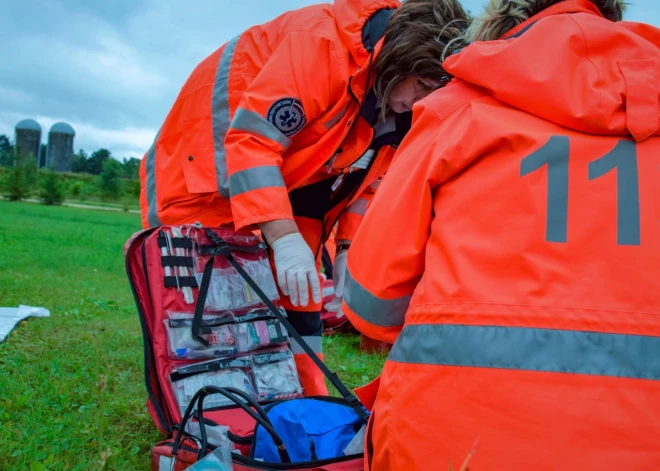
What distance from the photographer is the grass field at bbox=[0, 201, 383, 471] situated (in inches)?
76.3

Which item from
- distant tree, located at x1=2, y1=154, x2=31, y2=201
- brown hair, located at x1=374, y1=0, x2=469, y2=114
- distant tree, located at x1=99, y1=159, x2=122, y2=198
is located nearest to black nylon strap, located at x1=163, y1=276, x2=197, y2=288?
brown hair, located at x1=374, y1=0, x2=469, y2=114

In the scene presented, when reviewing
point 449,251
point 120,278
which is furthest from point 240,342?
point 120,278

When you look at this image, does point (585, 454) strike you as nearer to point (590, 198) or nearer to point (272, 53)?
point (590, 198)

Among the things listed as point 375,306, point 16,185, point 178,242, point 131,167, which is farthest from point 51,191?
point 375,306

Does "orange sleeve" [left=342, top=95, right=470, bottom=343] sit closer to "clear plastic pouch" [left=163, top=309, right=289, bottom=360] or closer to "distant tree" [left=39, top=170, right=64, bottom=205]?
"clear plastic pouch" [left=163, top=309, right=289, bottom=360]

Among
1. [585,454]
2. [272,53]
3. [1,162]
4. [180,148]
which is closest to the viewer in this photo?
[585,454]

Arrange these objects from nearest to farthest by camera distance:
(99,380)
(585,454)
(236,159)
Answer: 1. (99,380)
2. (585,454)
3. (236,159)

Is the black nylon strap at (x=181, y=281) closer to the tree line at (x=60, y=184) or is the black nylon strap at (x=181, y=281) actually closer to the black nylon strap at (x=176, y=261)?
the black nylon strap at (x=176, y=261)

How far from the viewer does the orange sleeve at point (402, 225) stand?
1.24 metres

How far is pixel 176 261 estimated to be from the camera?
7.48 feet

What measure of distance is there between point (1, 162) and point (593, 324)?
44.7m

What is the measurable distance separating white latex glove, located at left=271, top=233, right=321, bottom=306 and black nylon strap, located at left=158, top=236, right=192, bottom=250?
1.13 ft

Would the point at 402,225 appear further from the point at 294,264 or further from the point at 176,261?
the point at 176,261

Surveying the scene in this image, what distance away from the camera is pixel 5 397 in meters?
2.39
